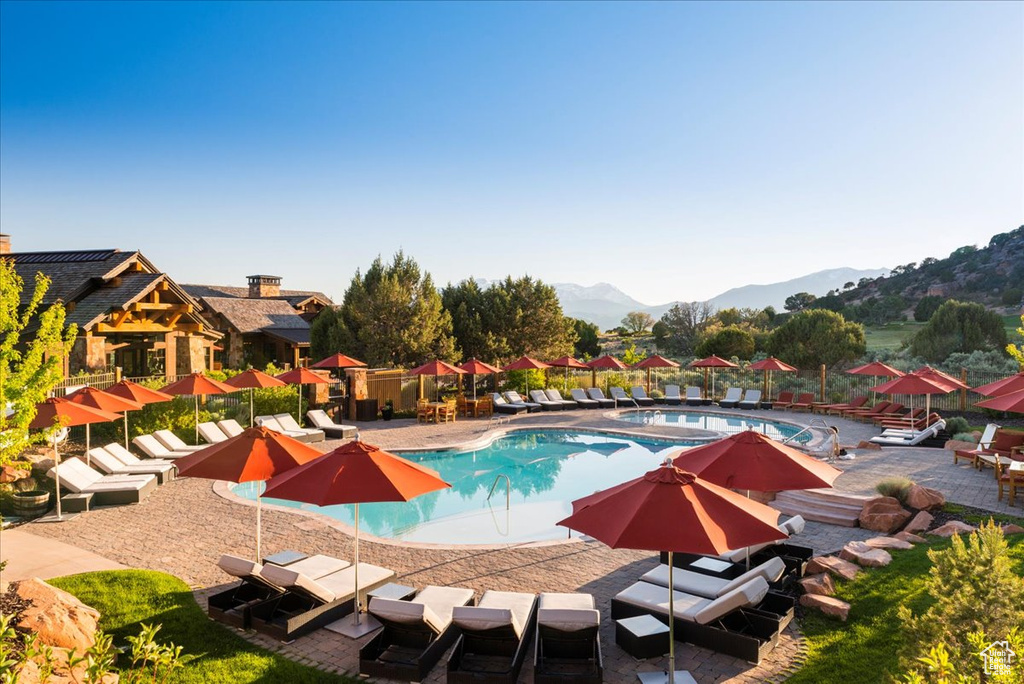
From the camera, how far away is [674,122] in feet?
78.3

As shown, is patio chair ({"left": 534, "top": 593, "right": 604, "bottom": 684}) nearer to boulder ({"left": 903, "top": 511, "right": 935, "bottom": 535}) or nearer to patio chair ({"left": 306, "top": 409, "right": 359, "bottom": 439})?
boulder ({"left": 903, "top": 511, "right": 935, "bottom": 535})

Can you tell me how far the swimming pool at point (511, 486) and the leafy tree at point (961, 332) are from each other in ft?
72.1

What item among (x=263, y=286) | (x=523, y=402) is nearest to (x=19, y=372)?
(x=523, y=402)

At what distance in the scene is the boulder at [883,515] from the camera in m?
10.0

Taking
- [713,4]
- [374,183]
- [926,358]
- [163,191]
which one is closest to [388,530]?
[713,4]

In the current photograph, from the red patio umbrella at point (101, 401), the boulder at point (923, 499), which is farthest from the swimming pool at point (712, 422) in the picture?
the red patio umbrella at point (101, 401)

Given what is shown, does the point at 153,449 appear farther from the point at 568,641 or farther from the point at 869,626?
the point at 869,626

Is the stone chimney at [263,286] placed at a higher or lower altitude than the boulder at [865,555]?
higher

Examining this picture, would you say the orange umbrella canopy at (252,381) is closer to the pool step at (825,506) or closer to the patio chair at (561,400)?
the patio chair at (561,400)

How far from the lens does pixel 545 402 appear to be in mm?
25219

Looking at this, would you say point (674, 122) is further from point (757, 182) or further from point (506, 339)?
point (506, 339)

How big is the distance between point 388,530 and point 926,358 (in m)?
32.5

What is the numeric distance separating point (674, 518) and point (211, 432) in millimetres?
13997

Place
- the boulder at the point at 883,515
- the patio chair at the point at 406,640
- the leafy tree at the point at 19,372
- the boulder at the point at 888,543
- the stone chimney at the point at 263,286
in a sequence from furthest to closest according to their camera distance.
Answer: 1. the stone chimney at the point at 263,286
2. the boulder at the point at 883,515
3. the boulder at the point at 888,543
4. the leafy tree at the point at 19,372
5. the patio chair at the point at 406,640
